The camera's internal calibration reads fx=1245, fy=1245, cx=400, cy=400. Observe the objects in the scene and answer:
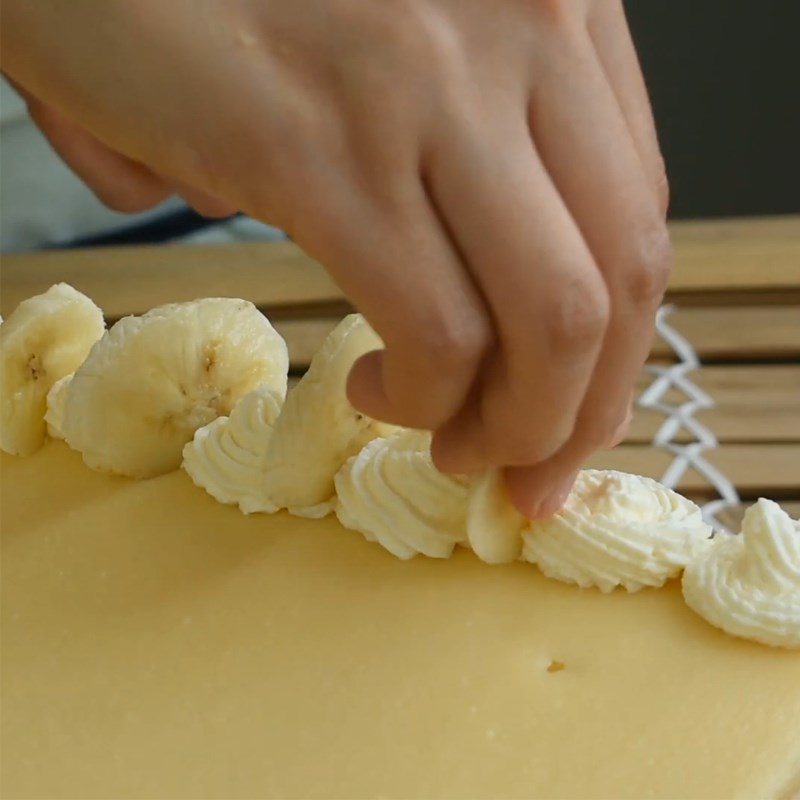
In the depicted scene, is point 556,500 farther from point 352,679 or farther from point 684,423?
point 684,423

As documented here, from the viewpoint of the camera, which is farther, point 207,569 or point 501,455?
point 207,569

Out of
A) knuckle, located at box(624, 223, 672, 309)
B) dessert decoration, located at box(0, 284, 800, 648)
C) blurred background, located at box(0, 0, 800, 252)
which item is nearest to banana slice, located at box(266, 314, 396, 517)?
dessert decoration, located at box(0, 284, 800, 648)

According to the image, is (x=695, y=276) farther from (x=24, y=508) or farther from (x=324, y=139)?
(x=324, y=139)

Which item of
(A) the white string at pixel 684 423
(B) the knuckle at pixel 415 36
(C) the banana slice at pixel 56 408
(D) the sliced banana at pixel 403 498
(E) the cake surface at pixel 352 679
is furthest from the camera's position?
(A) the white string at pixel 684 423

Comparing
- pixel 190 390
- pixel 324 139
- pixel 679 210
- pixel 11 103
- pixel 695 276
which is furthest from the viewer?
pixel 679 210

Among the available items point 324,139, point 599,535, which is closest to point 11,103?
point 599,535

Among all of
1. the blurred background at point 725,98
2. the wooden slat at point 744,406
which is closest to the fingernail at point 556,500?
the wooden slat at point 744,406

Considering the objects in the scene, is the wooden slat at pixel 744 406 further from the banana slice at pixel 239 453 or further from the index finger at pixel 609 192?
the index finger at pixel 609 192
